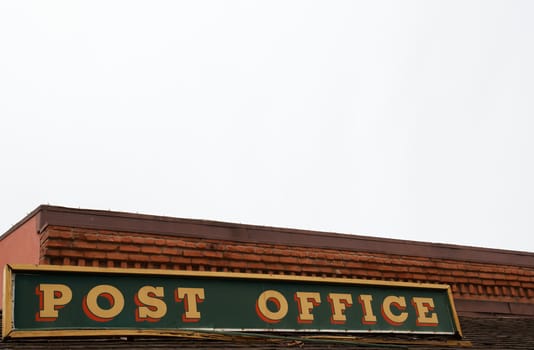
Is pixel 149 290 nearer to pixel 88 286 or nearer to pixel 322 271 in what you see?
pixel 88 286

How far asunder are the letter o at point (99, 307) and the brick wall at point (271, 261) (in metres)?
1.21

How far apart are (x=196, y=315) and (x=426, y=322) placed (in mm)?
3808

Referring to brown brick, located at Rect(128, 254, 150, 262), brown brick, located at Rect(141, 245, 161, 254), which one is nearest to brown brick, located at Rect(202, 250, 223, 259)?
brown brick, located at Rect(141, 245, 161, 254)

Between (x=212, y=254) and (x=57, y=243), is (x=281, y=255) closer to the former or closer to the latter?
(x=212, y=254)

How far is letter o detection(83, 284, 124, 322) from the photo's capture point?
8180 mm

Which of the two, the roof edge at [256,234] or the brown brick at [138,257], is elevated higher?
the roof edge at [256,234]

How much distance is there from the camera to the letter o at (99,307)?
818cm

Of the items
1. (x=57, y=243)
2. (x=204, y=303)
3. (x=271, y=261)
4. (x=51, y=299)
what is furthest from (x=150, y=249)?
(x=51, y=299)

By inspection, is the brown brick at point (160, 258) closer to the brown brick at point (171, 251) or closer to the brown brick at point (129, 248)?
the brown brick at point (171, 251)

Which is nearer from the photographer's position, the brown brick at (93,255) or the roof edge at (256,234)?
the brown brick at (93,255)

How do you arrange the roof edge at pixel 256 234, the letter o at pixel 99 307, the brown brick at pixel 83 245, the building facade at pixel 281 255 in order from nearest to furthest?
1. the letter o at pixel 99 307
2. the brown brick at pixel 83 245
3. the building facade at pixel 281 255
4. the roof edge at pixel 256 234

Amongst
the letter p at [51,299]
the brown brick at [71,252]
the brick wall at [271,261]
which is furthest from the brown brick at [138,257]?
the letter p at [51,299]

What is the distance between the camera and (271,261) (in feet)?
36.3

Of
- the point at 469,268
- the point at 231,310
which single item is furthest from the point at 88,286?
the point at 469,268
